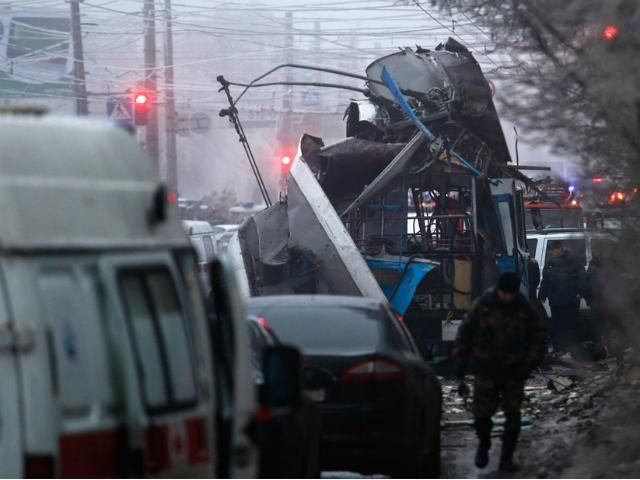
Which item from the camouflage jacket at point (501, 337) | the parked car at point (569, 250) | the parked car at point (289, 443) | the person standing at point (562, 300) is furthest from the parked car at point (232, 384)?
the person standing at point (562, 300)

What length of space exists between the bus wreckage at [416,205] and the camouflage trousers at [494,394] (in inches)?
236

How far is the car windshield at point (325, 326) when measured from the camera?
965cm

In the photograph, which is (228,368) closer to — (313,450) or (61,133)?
(61,133)

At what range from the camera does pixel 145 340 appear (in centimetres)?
444

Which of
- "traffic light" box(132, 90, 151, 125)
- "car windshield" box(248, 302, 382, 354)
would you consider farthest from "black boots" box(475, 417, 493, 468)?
"traffic light" box(132, 90, 151, 125)

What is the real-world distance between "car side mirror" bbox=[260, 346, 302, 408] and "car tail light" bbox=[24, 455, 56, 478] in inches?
55.4

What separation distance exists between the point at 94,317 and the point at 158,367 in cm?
33

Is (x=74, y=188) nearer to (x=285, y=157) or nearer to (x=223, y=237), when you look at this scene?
(x=223, y=237)

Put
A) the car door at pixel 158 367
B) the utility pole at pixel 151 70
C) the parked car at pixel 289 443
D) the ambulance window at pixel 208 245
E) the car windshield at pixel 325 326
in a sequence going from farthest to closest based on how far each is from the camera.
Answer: the utility pole at pixel 151 70, the ambulance window at pixel 208 245, the car windshield at pixel 325 326, the parked car at pixel 289 443, the car door at pixel 158 367

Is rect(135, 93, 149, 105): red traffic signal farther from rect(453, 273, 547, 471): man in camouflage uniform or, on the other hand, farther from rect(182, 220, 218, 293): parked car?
rect(453, 273, 547, 471): man in camouflage uniform

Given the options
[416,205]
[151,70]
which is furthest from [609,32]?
[151,70]

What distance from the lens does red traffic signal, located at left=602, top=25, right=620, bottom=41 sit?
8852 mm

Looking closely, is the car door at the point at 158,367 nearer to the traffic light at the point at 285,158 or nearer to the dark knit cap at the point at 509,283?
the dark knit cap at the point at 509,283

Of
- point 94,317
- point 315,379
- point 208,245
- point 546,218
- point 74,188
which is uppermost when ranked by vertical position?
point 74,188
